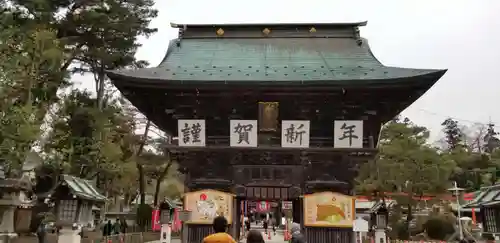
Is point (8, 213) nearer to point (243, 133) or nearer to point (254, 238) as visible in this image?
point (243, 133)

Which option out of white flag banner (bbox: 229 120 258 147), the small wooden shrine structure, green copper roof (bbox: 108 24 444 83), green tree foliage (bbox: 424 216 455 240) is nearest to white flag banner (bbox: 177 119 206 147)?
the small wooden shrine structure

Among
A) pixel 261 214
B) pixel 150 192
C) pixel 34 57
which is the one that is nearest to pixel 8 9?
pixel 34 57

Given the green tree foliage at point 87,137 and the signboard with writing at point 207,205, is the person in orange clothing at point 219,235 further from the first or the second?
the green tree foliage at point 87,137

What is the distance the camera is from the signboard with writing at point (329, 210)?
12922mm

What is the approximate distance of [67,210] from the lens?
37.4ft

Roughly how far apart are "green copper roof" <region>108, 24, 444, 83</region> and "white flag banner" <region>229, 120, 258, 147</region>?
141 cm

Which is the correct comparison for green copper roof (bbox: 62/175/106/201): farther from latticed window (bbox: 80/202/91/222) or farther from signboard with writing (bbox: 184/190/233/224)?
signboard with writing (bbox: 184/190/233/224)

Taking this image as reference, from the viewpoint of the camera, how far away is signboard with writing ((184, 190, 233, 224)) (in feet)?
43.1

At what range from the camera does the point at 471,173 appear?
43.5 meters

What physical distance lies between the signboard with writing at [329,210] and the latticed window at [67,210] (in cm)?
680

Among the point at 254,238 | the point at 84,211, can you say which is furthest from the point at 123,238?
the point at 254,238

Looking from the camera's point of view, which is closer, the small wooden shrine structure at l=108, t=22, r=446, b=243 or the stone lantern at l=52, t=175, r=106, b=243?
the stone lantern at l=52, t=175, r=106, b=243

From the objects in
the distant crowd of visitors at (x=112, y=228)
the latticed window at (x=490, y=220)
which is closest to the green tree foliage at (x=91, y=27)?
the distant crowd of visitors at (x=112, y=228)

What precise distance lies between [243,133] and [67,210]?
5517mm
